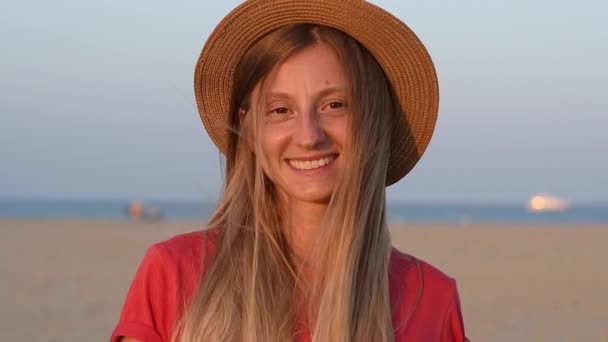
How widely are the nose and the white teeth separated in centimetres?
5

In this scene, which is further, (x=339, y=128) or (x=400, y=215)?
(x=400, y=215)

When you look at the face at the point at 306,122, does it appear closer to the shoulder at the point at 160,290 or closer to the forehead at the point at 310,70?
the forehead at the point at 310,70

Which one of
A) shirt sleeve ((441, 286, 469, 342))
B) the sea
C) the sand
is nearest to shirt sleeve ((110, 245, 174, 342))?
shirt sleeve ((441, 286, 469, 342))

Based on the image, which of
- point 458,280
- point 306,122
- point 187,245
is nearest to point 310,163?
point 306,122

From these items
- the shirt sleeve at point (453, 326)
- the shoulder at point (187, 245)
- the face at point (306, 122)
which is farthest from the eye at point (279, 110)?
the shirt sleeve at point (453, 326)

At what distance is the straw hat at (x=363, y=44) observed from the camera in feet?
9.39

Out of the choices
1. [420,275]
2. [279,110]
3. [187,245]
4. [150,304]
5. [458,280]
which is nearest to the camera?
[150,304]

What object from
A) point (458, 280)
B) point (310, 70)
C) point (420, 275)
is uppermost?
point (310, 70)

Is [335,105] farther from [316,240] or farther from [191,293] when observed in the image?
[191,293]

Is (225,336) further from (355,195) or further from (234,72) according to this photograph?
(234,72)

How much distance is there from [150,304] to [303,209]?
1.84ft

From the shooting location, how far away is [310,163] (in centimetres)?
278

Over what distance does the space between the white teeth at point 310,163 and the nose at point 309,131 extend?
0.05 metres

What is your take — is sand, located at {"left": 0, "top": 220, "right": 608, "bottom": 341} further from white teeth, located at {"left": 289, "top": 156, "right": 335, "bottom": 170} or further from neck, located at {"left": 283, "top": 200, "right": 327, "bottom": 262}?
white teeth, located at {"left": 289, "top": 156, "right": 335, "bottom": 170}
